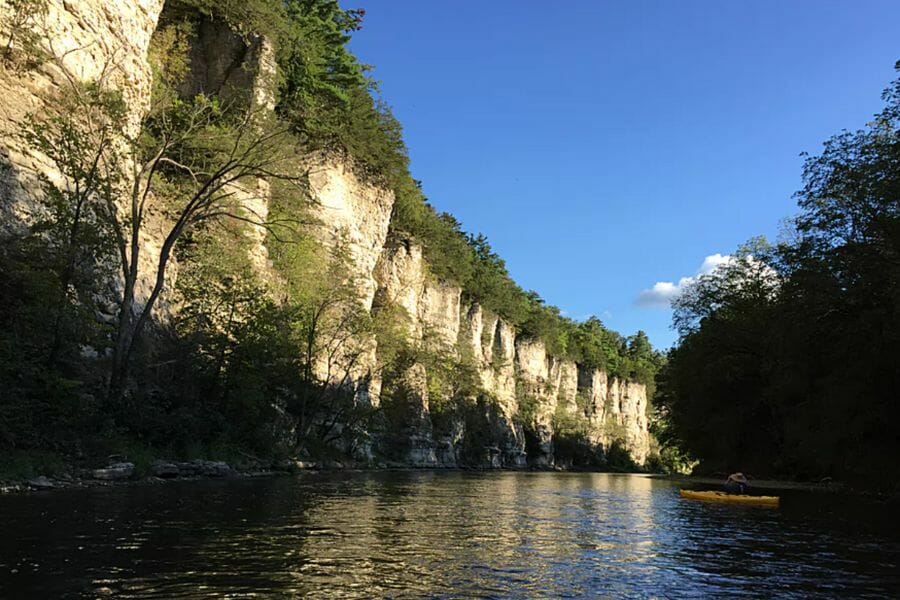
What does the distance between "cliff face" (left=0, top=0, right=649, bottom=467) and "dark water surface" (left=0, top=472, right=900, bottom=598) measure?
42.9 ft

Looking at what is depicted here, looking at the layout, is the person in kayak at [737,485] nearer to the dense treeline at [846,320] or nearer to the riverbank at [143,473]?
the dense treeline at [846,320]

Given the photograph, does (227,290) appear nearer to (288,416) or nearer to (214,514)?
(288,416)

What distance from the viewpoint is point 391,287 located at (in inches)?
2477

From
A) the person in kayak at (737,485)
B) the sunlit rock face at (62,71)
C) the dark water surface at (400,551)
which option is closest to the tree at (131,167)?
the sunlit rock face at (62,71)

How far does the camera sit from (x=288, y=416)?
3688 cm

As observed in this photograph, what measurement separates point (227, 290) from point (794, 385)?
85.7 ft

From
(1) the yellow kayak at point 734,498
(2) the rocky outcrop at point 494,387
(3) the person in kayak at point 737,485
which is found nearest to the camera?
(1) the yellow kayak at point 734,498

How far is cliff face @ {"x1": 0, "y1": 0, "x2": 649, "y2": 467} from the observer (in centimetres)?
2277

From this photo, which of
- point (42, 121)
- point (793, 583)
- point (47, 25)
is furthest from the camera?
point (47, 25)

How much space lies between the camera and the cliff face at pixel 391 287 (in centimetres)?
2277

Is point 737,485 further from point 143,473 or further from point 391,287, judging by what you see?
point 391,287

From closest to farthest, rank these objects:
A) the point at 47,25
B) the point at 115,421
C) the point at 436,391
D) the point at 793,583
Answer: the point at 793,583 < the point at 115,421 < the point at 47,25 < the point at 436,391

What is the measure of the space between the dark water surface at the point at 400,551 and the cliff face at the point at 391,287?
13.1 m

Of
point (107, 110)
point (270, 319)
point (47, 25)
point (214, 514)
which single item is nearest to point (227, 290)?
point (270, 319)
